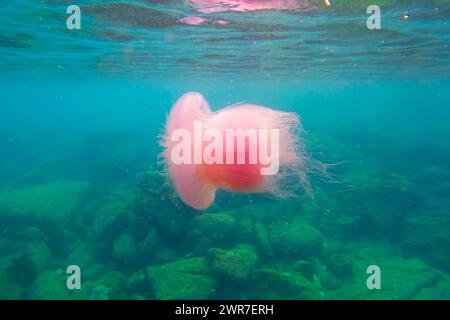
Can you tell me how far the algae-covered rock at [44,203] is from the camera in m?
14.6

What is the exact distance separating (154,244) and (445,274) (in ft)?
31.4

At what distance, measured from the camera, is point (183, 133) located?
4.46 m

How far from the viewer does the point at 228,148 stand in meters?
4.00

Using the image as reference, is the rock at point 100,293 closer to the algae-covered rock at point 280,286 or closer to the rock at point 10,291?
the rock at point 10,291

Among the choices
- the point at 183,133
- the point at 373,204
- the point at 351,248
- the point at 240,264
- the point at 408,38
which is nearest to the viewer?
the point at 183,133

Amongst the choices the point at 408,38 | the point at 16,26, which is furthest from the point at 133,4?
the point at 408,38

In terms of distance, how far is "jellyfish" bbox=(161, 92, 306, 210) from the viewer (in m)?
4.04

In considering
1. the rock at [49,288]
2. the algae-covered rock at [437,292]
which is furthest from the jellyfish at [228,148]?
the algae-covered rock at [437,292]

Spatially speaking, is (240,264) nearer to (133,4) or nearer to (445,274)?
(445,274)

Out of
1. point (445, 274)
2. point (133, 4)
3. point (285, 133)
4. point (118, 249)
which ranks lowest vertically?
point (445, 274)

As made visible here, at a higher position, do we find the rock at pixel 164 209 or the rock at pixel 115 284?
the rock at pixel 164 209

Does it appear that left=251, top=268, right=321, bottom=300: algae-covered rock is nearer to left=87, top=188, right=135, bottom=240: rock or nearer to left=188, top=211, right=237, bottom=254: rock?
left=188, top=211, right=237, bottom=254: rock

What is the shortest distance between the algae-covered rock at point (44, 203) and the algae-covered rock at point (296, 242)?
9.22 meters

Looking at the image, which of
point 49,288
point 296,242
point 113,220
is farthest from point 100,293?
point 296,242
